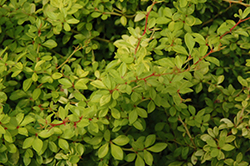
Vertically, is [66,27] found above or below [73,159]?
above

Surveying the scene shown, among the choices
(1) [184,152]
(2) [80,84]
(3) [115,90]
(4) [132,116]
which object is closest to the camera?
(3) [115,90]

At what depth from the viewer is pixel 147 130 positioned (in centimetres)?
165

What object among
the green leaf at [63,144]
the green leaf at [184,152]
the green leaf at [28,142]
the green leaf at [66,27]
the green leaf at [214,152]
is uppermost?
the green leaf at [66,27]

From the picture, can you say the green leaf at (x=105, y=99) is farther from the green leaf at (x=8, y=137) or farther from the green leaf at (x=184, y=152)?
the green leaf at (x=184, y=152)

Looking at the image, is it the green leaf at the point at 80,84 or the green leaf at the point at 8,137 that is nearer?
the green leaf at the point at 8,137

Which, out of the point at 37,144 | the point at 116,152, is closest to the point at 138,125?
the point at 116,152

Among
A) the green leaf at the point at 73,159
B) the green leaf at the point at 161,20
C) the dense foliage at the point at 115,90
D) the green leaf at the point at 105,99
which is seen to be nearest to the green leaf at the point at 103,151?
the dense foliage at the point at 115,90

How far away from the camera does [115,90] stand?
117 centimetres

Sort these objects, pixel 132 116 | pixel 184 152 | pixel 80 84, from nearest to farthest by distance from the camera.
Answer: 1. pixel 132 116
2. pixel 80 84
3. pixel 184 152

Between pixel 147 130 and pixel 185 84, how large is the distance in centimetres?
50

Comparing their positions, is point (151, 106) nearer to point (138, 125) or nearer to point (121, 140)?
point (138, 125)

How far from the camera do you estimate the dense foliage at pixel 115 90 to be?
4.07 ft

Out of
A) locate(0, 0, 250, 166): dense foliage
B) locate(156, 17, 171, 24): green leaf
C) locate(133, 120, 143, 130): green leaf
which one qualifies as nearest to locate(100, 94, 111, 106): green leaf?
locate(0, 0, 250, 166): dense foliage

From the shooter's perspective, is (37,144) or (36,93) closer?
(37,144)
